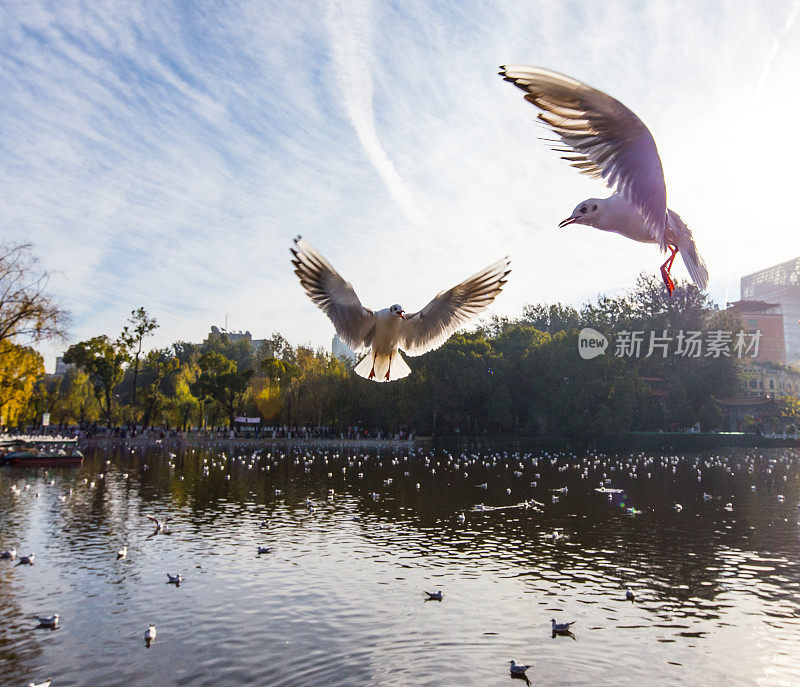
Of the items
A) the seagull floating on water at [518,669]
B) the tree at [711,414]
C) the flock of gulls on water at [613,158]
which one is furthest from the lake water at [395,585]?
the tree at [711,414]

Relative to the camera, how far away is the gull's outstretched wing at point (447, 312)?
4.80 metres

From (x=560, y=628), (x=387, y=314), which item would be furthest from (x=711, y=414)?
(x=387, y=314)

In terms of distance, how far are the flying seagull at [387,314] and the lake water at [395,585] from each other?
6348mm

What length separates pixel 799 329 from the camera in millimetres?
173875

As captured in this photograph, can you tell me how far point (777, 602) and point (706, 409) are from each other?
50.7 metres

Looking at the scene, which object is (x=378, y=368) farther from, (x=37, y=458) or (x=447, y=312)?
(x=37, y=458)

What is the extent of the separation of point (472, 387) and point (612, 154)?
161 ft

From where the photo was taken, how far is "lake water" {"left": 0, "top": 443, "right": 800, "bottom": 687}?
9828 millimetres

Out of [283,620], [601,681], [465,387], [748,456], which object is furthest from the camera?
[465,387]

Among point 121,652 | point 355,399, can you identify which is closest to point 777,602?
point 121,652

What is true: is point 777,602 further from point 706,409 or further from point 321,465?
point 706,409

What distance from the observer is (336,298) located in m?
4.76

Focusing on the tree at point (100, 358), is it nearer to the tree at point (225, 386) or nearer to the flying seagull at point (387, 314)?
the tree at point (225, 386)

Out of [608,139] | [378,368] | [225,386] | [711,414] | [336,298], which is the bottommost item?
[711,414]
